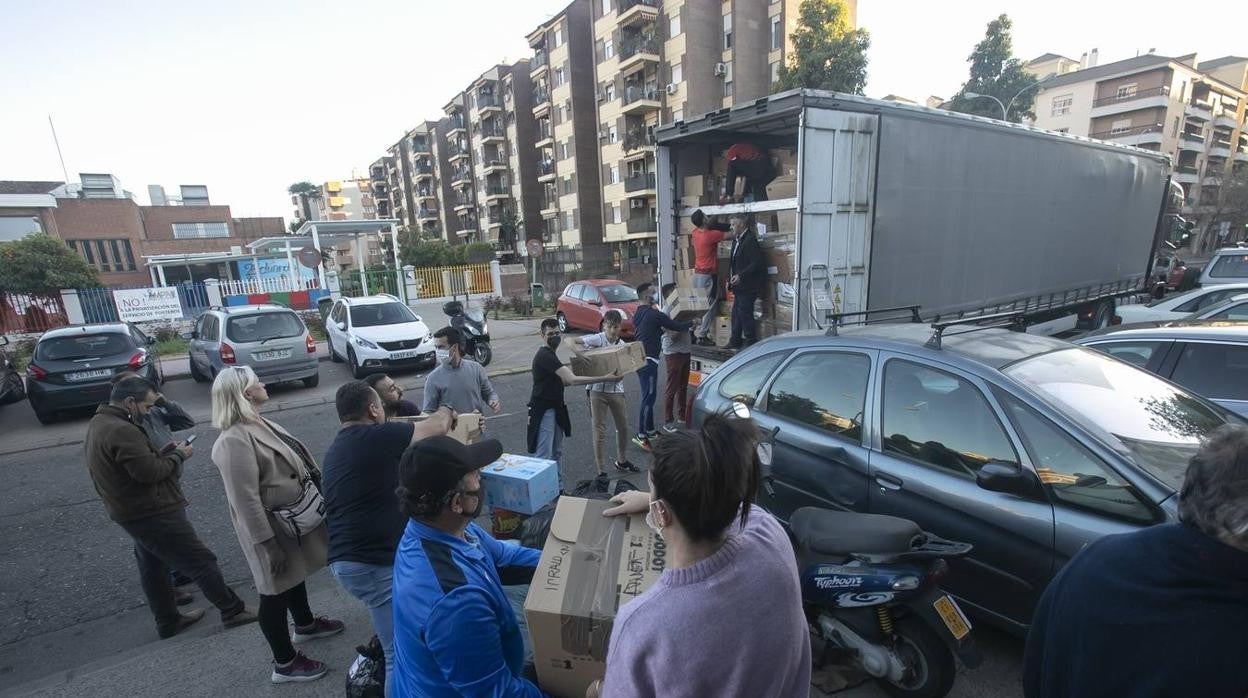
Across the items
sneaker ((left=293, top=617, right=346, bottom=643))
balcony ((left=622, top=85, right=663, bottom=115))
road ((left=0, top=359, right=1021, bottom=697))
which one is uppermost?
balcony ((left=622, top=85, right=663, bottom=115))

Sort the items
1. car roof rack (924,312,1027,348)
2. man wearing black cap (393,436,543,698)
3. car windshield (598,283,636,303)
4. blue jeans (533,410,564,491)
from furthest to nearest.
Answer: car windshield (598,283,636,303), blue jeans (533,410,564,491), car roof rack (924,312,1027,348), man wearing black cap (393,436,543,698)

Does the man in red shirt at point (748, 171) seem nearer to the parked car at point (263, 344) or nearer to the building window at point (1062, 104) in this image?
the parked car at point (263, 344)

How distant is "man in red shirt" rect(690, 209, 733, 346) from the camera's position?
6.53m

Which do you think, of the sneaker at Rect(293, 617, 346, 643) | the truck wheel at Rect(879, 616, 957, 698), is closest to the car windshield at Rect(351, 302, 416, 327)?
the sneaker at Rect(293, 617, 346, 643)

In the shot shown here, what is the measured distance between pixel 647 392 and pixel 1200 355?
457 cm

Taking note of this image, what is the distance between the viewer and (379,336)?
10.5 metres

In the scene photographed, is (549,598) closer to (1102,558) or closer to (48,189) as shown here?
(1102,558)

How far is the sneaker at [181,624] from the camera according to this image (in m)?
3.34

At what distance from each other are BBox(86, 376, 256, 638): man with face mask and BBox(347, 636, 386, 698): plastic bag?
1.62m

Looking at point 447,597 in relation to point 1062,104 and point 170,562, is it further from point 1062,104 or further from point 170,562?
point 1062,104

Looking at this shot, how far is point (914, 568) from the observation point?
2277 mm

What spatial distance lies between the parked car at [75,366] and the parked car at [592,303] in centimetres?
807

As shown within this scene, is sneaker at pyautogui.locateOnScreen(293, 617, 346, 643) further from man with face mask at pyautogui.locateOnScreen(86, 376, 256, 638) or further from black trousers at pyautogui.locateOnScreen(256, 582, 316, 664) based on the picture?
man with face mask at pyautogui.locateOnScreen(86, 376, 256, 638)

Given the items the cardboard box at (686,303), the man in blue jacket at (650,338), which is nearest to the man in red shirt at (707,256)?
the cardboard box at (686,303)
